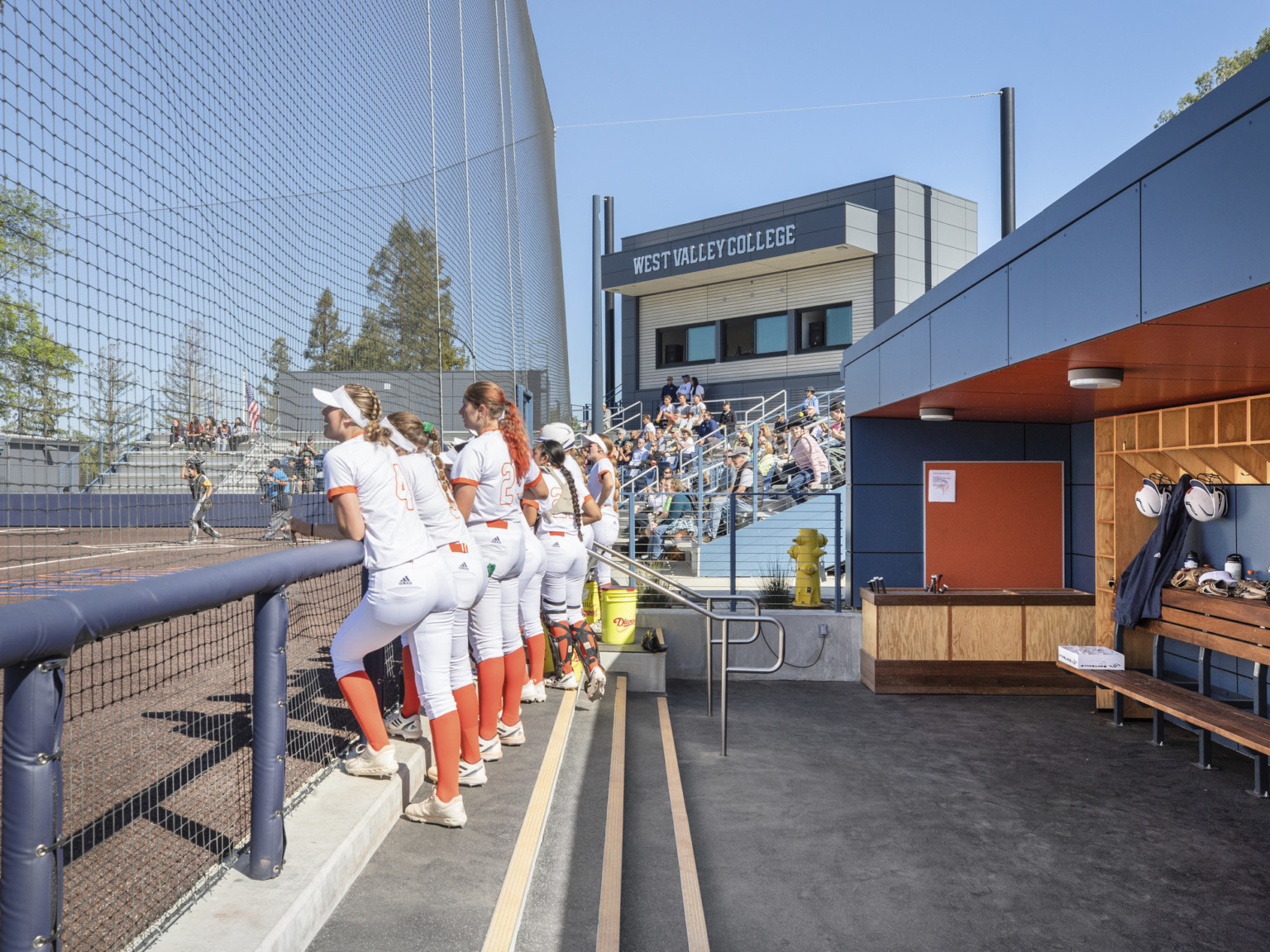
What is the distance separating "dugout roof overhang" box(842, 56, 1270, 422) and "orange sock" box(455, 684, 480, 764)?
337 centimetres

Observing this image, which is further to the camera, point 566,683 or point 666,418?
point 666,418

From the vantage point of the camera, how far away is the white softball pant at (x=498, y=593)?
472 centimetres

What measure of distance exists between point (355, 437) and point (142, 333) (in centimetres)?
85

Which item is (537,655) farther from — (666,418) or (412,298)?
(666,418)

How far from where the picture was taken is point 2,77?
2.29m

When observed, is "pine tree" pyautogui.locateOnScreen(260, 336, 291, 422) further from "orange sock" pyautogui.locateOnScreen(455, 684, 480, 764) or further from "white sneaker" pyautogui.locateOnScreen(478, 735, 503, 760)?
"white sneaker" pyautogui.locateOnScreen(478, 735, 503, 760)

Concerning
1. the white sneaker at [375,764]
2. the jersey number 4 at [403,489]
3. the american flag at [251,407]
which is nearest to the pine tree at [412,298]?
the american flag at [251,407]

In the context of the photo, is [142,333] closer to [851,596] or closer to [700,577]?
[851,596]

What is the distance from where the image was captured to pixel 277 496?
4688mm

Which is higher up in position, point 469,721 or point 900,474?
point 900,474

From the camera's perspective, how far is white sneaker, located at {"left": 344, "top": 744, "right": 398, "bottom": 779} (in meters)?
4.01

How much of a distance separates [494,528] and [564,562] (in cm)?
165

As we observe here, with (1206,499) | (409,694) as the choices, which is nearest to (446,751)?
(409,694)

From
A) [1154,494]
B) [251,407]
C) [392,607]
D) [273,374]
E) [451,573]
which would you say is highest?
[273,374]
